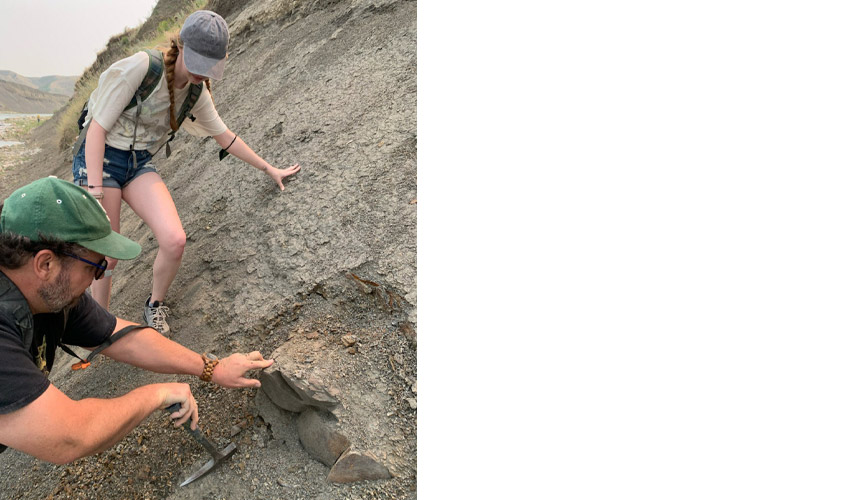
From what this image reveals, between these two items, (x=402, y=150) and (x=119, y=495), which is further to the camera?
(x=402, y=150)

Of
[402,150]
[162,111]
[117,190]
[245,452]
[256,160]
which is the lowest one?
[245,452]

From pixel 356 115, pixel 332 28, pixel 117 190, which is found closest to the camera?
pixel 117 190

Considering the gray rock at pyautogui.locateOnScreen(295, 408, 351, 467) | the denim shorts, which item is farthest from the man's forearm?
the denim shorts

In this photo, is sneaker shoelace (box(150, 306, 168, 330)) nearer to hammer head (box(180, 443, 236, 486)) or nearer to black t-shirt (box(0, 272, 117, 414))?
black t-shirt (box(0, 272, 117, 414))

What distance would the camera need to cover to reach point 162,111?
6.86 ft

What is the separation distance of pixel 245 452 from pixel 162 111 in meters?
1.50

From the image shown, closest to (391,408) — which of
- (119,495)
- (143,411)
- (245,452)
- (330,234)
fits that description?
(245,452)

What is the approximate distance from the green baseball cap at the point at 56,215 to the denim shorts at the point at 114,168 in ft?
2.21

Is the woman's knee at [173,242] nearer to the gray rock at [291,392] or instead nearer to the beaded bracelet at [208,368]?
the beaded bracelet at [208,368]

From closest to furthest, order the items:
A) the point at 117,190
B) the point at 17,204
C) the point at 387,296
Answer: the point at 17,204 → the point at 387,296 → the point at 117,190

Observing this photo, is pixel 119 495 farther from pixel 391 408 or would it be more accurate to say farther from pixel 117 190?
pixel 117 190

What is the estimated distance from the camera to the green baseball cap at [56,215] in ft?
4.34

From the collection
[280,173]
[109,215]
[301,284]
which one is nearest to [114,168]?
[109,215]

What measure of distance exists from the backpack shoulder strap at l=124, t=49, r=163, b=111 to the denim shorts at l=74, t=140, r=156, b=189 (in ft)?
0.66
